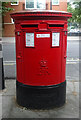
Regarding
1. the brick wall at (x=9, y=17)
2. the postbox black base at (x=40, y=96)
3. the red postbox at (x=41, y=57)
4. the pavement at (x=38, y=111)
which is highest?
the brick wall at (x=9, y=17)

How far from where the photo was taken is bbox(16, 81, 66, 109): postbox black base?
3107 millimetres

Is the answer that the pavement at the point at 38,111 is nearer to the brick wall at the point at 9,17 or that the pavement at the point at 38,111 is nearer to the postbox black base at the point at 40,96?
the postbox black base at the point at 40,96

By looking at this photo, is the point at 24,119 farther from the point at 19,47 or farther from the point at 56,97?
the point at 19,47

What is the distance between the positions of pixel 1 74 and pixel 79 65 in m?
3.98

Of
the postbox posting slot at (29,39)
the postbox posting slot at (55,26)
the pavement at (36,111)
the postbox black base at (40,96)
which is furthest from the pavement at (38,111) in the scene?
the postbox posting slot at (55,26)

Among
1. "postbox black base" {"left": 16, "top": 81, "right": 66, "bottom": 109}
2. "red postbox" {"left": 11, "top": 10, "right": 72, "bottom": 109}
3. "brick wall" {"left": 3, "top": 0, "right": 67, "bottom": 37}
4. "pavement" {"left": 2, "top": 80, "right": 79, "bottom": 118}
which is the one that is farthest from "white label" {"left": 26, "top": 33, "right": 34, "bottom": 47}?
"brick wall" {"left": 3, "top": 0, "right": 67, "bottom": 37}

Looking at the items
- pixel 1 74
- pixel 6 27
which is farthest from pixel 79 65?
pixel 6 27

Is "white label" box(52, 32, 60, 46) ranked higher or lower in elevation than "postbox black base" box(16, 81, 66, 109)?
higher

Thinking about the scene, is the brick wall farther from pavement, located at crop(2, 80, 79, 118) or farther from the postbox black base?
the postbox black base

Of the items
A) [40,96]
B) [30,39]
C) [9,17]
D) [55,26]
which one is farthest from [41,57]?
[9,17]

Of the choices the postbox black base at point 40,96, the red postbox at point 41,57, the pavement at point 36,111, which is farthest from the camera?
the postbox black base at point 40,96

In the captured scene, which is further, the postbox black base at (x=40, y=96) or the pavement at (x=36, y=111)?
the postbox black base at (x=40, y=96)

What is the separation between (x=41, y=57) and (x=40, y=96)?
2.44 feet

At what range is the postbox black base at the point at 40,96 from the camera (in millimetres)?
3107
